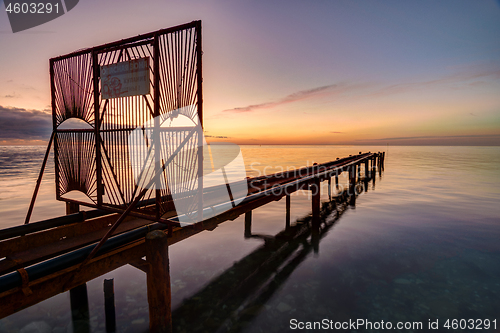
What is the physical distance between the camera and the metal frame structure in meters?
4.83

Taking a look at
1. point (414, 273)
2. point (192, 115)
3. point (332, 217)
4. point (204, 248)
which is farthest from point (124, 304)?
point (332, 217)

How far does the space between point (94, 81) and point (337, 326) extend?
24.1 feet

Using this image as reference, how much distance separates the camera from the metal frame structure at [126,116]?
4828 millimetres

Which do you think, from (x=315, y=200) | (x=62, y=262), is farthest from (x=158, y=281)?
(x=315, y=200)

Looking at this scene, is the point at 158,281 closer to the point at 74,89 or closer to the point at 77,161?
the point at 77,161

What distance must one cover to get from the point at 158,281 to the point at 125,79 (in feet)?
12.8

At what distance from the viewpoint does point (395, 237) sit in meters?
10.5

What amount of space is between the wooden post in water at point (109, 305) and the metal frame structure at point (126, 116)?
4.61 feet

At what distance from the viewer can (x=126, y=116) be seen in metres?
5.46

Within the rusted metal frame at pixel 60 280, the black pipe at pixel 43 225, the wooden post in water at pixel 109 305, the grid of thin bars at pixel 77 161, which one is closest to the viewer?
the rusted metal frame at pixel 60 280

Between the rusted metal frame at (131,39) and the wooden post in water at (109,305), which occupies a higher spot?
the rusted metal frame at (131,39)

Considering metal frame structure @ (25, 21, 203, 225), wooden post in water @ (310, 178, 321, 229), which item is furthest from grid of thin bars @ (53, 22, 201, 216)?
wooden post in water @ (310, 178, 321, 229)

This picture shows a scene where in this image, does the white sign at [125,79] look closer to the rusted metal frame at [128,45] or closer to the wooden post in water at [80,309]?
the rusted metal frame at [128,45]

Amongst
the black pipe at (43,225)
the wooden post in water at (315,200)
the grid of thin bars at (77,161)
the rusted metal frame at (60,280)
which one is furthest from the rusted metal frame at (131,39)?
the wooden post in water at (315,200)
